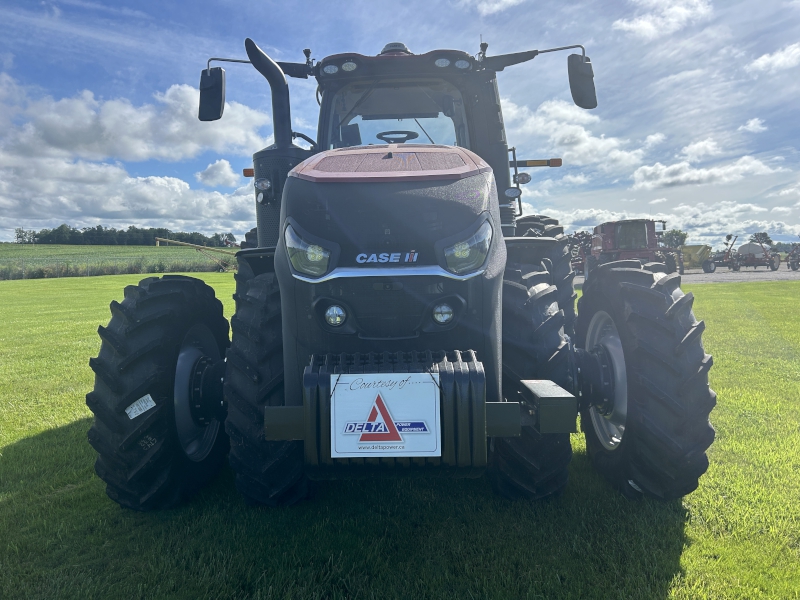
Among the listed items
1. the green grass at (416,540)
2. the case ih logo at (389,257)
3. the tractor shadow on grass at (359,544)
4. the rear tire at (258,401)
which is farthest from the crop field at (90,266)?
the case ih logo at (389,257)

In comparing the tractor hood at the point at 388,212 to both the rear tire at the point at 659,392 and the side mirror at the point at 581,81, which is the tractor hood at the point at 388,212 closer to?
the rear tire at the point at 659,392

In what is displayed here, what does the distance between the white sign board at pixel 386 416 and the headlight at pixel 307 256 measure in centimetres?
50

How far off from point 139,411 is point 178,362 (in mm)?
394

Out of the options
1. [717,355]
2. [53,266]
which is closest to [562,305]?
[717,355]

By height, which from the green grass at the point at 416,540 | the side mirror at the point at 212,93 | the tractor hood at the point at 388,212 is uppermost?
the side mirror at the point at 212,93

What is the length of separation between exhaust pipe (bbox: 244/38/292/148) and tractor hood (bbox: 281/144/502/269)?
1.19m

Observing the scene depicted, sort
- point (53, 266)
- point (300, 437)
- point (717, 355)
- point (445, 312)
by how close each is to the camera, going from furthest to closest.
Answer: point (53, 266) < point (717, 355) < point (445, 312) < point (300, 437)

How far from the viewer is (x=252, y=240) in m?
4.66

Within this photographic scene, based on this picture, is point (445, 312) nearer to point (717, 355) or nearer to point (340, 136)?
point (340, 136)

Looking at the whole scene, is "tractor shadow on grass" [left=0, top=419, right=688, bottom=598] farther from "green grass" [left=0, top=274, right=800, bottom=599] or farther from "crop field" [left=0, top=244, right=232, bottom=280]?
"crop field" [left=0, top=244, right=232, bottom=280]

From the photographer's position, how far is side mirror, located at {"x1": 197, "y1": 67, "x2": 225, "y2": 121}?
3.22 metres

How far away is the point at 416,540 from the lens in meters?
2.43

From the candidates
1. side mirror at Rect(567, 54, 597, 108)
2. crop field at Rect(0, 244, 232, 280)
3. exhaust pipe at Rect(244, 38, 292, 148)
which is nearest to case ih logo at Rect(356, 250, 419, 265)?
exhaust pipe at Rect(244, 38, 292, 148)

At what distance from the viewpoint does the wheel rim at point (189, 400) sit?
2936 millimetres
